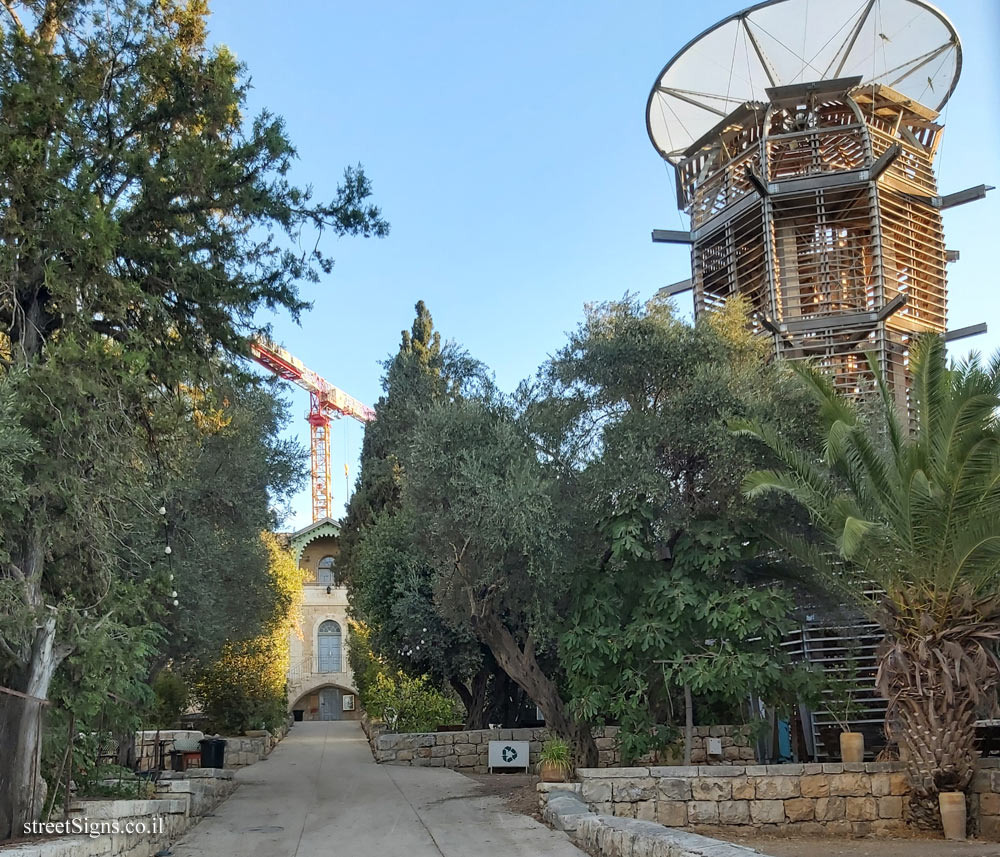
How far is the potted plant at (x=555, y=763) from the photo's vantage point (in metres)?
13.5

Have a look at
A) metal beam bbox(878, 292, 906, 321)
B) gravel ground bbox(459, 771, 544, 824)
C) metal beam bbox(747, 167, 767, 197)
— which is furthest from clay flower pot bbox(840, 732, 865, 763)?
metal beam bbox(747, 167, 767, 197)

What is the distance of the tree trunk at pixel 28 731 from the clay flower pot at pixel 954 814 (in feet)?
32.8

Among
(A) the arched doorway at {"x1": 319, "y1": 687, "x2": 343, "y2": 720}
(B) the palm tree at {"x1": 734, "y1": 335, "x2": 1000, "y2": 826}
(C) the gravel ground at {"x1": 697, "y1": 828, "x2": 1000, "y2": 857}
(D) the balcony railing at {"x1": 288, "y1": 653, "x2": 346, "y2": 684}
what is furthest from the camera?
(A) the arched doorway at {"x1": 319, "y1": 687, "x2": 343, "y2": 720}

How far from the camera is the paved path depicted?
1002cm

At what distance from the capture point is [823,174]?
21016 mm

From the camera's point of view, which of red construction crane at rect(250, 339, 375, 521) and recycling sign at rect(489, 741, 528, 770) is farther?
red construction crane at rect(250, 339, 375, 521)

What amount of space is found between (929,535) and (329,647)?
40.0 m

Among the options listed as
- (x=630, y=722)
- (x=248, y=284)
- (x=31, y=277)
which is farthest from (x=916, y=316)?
(x=31, y=277)

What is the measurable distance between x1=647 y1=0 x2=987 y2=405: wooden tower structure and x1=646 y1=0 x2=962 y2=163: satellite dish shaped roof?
0.12ft

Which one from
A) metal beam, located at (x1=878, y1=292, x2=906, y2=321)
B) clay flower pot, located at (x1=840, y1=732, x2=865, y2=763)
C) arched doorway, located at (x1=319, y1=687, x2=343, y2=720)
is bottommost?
arched doorway, located at (x1=319, y1=687, x2=343, y2=720)

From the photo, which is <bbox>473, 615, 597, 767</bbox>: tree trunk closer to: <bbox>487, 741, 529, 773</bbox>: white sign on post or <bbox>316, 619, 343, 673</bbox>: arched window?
<bbox>487, 741, 529, 773</bbox>: white sign on post

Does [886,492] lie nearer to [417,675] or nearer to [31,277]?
[31,277]

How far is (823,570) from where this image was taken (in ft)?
40.9

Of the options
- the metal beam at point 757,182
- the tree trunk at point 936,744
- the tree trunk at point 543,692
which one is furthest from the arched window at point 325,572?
the tree trunk at point 936,744
